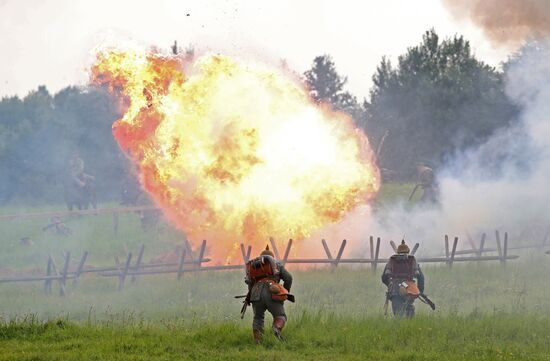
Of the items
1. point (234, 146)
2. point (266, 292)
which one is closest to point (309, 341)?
point (266, 292)

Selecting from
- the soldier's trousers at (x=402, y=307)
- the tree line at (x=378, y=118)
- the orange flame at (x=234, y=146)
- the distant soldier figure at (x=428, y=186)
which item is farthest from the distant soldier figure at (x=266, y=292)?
the tree line at (x=378, y=118)

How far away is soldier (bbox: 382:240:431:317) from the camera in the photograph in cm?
1984

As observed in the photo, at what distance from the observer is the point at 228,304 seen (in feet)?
86.6

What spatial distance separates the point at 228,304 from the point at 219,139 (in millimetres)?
7764

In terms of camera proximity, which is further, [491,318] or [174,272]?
[174,272]

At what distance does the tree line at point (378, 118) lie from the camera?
5409 centimetres

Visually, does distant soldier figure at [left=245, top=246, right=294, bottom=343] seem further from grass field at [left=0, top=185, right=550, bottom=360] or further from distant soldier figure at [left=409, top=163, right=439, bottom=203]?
distant soldier figure at [left=409, top=163, right=439, bottom=203]

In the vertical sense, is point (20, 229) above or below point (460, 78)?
below

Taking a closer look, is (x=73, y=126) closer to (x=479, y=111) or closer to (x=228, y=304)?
(x=479, y=111)

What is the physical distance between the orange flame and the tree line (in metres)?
16.1

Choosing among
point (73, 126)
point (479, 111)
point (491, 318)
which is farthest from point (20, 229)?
point (491, 318)

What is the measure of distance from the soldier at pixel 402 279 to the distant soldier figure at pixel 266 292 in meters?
4.09

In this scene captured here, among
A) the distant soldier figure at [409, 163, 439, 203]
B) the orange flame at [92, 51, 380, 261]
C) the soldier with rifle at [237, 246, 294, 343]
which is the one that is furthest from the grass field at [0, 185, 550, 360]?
the distant soldier figure at [409, 163, 439, 203]

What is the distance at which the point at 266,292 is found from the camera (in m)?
16.3
